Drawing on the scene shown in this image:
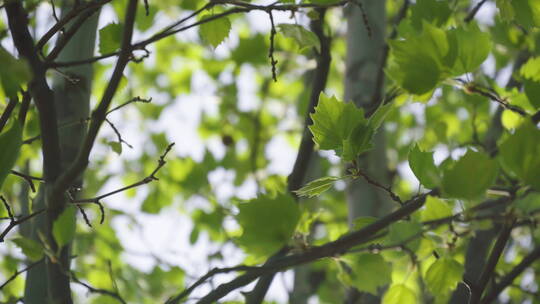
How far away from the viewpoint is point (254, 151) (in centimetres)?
197

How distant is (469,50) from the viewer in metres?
0.60

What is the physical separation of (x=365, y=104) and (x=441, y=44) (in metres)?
0.72

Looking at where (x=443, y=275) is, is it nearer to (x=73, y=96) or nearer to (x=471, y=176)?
(x=471, y=176)

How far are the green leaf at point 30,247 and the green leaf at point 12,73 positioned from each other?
19 cm

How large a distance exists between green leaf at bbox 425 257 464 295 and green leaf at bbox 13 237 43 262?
0.42 meters

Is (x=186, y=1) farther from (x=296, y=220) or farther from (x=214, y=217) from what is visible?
(x=296, y=220)

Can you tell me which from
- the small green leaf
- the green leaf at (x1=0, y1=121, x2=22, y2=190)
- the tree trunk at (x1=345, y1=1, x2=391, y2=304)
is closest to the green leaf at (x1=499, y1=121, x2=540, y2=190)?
the green leaf at (x1=0, y1=121, x2=22, y2=190)

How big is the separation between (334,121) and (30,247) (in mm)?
351

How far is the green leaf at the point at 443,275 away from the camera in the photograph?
24.6 inches

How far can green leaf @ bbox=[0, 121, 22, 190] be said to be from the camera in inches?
20.9

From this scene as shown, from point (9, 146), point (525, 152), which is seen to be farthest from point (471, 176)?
point (9, 146)

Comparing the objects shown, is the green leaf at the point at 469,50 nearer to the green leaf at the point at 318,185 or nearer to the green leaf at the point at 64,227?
the green leaf at the point at 318,185

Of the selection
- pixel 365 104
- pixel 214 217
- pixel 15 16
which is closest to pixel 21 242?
pixel 15 16

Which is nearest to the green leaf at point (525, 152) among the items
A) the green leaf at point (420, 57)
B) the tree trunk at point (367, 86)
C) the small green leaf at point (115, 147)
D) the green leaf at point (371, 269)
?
the green leaf at point (420, 57)
